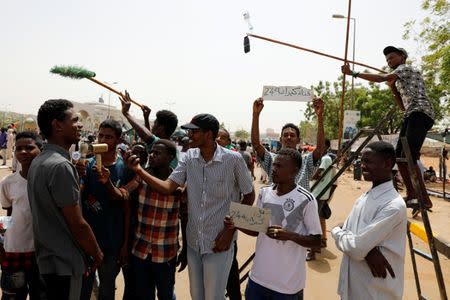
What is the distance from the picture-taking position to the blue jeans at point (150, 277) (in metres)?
2.82

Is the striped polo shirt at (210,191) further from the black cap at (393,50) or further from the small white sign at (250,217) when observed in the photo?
the black cap at (393,50)

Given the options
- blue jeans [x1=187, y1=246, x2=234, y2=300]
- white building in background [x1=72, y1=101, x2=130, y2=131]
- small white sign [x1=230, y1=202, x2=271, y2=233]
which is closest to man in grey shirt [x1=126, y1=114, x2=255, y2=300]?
blue jeans [x1=187, y1=246, x2=234, y2=300]

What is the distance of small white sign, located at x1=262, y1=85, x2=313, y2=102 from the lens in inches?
132

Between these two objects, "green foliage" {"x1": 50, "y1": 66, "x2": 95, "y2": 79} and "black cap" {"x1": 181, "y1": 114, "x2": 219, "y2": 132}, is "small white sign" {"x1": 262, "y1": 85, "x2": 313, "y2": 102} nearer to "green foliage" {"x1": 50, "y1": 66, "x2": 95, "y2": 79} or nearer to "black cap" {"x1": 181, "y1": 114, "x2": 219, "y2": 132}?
"black cap" {"x1": 181, "y1": 114, "x2": 219, "y2": 132}

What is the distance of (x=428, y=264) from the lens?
5.68 m

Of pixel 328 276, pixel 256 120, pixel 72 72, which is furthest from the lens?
pixel 328 276

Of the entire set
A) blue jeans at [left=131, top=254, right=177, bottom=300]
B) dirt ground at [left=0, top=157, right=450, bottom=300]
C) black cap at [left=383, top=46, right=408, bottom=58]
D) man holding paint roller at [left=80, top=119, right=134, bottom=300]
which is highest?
black cap at [left=383, top=46, right=408, bottom=58]

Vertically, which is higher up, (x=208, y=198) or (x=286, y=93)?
(x=286, y=93)

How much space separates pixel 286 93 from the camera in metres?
3.37

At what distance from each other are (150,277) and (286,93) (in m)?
2.05

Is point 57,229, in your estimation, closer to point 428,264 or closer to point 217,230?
point 217,230

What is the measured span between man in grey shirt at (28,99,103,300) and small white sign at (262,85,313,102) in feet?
6.01

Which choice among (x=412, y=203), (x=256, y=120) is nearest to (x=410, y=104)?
(x=412, y=203)

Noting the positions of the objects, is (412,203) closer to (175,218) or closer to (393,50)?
(393,50)
